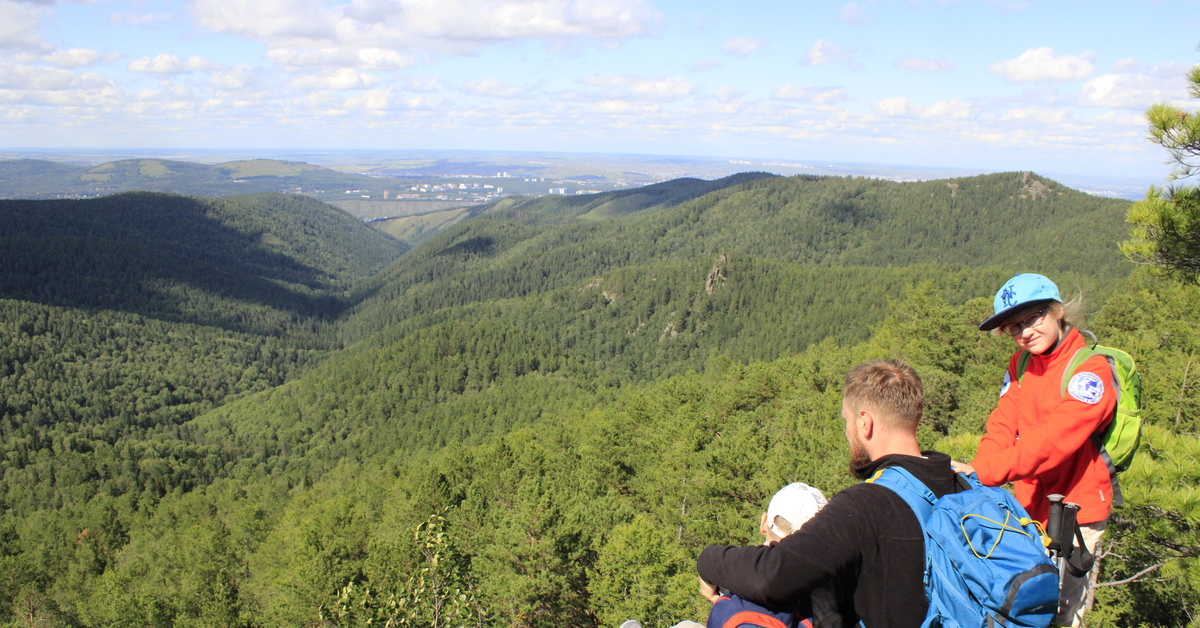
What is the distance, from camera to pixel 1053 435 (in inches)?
171

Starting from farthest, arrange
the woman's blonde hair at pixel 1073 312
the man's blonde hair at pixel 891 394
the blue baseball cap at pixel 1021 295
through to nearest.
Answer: the woman's blonde hair at pixel 1073 312 < the blue baseball cap at pixel 1021 295 < the man's blonde hair at pixel 891 394

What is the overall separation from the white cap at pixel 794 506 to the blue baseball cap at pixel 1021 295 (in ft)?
6.48

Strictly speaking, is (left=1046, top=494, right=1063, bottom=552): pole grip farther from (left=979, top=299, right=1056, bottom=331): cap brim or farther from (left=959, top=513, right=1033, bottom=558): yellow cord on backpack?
(left=959, top=513, right=1033, bottom=558): yellow cord on backpack

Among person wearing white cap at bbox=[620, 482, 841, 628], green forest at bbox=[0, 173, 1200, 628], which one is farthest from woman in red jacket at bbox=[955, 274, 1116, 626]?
person wearing white cap at bbox=[620, 482, 841, 628]

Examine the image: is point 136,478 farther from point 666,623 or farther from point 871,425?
point 871,425

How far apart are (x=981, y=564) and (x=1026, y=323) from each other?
8.90ft

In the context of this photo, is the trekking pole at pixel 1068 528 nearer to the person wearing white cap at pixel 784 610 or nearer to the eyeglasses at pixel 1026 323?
the eyeglasses at pixel 1026 323

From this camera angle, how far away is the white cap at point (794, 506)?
389cm

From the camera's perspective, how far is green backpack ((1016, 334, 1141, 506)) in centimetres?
445

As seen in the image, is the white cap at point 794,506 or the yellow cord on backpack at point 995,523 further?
the white cap at point 794,506

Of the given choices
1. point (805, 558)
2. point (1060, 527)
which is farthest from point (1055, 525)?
point (805, 558)

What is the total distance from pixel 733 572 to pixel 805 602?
1.80ft

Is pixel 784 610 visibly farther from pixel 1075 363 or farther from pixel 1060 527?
pixel 1075 363

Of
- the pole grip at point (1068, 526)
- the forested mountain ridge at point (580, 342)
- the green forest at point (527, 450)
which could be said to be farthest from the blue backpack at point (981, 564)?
the forested mountain ridge at point (580, 342)
